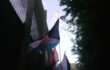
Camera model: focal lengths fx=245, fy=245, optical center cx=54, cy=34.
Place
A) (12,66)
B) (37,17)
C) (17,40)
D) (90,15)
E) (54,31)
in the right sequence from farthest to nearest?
(37,17) < (90,15) < (54,31) < (17,40) < (12,66)

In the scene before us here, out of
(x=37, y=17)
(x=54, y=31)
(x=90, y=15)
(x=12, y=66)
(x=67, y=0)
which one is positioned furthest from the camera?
(x=37, y=17)

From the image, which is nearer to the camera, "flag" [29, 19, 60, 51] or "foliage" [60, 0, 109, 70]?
"flag" [29, 19, 60, 51]

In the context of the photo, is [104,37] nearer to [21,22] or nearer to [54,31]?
[54,31]

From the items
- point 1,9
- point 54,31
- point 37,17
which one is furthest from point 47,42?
point 37,17

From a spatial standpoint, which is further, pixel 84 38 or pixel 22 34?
pixel 84 38

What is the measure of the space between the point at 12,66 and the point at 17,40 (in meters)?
1.09

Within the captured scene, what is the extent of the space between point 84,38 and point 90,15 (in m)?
1.34

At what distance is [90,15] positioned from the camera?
380 inches

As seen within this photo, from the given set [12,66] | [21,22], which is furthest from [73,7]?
[12,66]

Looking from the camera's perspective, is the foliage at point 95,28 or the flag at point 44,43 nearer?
the flag at point 44,43

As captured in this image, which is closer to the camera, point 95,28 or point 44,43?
point 44,43

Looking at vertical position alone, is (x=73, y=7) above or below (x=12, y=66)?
above

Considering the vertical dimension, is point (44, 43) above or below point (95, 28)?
above

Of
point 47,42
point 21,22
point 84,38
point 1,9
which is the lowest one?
point 84,38
